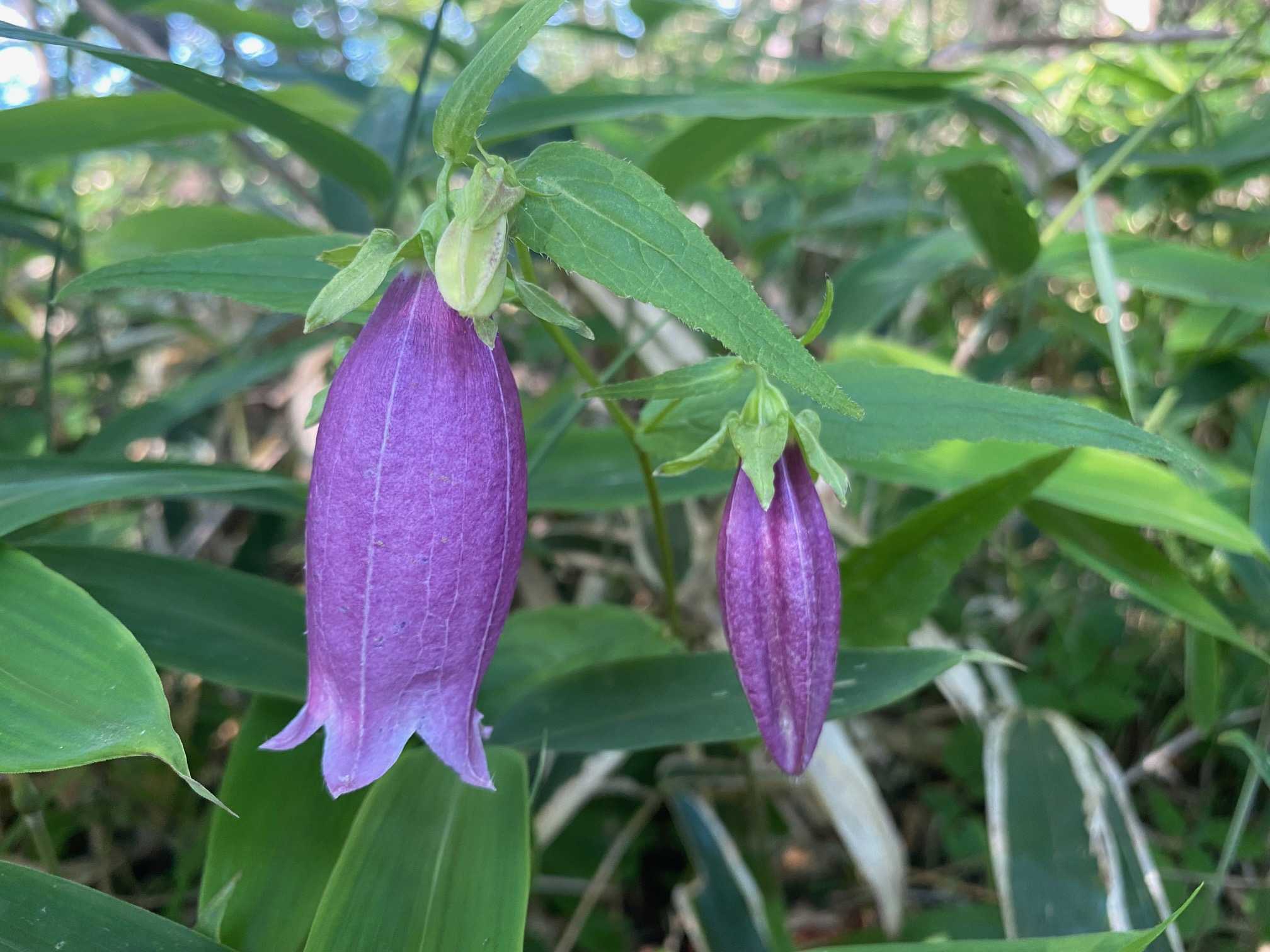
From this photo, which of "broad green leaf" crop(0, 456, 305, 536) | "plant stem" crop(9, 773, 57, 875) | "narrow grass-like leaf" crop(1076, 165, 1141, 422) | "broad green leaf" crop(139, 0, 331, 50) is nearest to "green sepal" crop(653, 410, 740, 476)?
"broad green leaf" crop(0, 456, 305, 536)

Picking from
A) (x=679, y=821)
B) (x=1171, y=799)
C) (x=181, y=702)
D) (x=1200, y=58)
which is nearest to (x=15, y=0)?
(x=181, y=702)

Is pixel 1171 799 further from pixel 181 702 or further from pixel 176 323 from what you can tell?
pixel 176 323

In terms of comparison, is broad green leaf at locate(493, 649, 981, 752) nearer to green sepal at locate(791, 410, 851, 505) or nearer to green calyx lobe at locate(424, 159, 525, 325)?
green sepal at locate(791, 410, 851, 505)

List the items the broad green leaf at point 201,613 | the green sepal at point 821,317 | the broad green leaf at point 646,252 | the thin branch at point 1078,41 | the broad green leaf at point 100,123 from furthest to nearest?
the thin branch at point 1078,41
the broad green leaf at point 100,123
the broad green leaf at point 201,613
the green sepal at point 821,317
the broad green leaf at point 646,252

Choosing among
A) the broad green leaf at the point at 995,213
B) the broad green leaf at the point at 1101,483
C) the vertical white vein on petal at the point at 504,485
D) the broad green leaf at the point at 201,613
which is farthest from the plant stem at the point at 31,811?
the broad green leaf at the point at 995,213

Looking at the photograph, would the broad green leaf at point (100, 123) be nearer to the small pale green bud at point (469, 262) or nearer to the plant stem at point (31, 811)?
the small pale green bud at point (469, 262)

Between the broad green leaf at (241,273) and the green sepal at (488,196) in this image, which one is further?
the broad green leaf at (241,273)

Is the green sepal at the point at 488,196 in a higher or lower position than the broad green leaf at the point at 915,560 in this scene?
higher
